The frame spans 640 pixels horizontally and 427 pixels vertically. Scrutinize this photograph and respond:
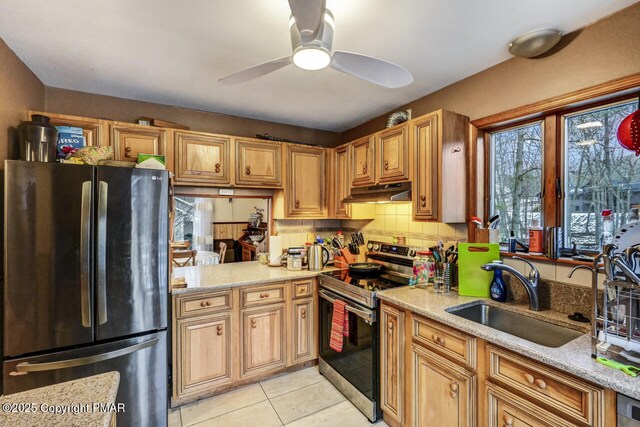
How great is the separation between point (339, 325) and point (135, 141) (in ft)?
7.22

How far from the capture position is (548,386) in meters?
1.22

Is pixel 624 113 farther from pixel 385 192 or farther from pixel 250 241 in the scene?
pixel 250 241

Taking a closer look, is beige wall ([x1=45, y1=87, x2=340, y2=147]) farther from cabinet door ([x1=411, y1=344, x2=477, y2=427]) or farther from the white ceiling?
cabinet door ([x1=411, y1=344, x2=477, y2=427])

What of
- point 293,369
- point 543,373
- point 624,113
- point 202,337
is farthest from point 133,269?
point 624,113

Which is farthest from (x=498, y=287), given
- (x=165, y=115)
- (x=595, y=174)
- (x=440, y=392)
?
(x=165, y=115)

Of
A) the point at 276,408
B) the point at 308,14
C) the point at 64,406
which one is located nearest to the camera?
the point at 64,406

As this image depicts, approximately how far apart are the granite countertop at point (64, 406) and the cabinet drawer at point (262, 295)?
150 centimetres

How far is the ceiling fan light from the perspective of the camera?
1.27 meters

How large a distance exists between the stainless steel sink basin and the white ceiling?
1581mm

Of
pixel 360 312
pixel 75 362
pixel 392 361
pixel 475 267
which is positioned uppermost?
pixel 475 267

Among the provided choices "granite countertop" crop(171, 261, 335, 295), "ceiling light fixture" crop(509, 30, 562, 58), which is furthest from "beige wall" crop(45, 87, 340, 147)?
"ceiling light fixture" crop(509, 30, 562, 58)

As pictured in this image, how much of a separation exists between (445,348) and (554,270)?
2.68 feet

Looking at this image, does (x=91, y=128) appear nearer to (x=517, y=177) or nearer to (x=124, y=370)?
(x=124, y=370)

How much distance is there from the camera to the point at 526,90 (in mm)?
1881
